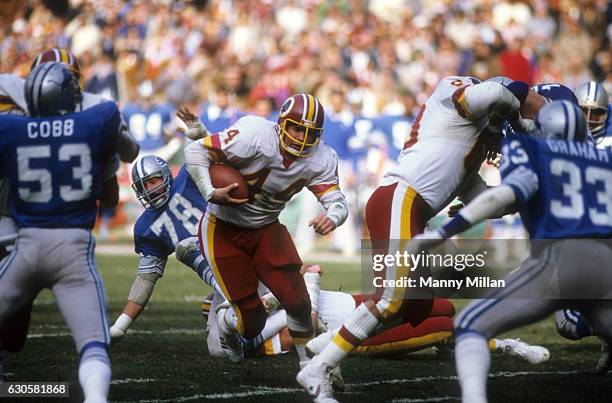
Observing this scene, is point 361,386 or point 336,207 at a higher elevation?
point 336,207

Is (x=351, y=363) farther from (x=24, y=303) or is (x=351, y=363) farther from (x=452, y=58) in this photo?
(x=452, y=58)

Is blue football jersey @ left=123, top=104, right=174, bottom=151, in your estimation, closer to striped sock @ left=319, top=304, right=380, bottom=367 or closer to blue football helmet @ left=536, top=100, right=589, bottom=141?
striped sock @ left=319, top=304, right=380, bottom=367

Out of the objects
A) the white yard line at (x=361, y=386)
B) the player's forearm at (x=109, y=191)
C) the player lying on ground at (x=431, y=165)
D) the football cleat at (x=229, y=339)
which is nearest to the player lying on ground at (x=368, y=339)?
the football cleat at (x=229, y=339)

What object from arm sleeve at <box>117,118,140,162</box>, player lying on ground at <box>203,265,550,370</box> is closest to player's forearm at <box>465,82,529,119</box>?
player lying on ground at <box>203,265,550,370</box>

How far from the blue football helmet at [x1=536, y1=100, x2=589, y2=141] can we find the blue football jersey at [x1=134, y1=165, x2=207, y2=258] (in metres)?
2.81

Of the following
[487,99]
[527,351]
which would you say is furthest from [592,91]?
[527,351]

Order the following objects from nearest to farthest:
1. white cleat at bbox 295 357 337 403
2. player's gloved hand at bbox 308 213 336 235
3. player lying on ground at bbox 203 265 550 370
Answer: white cleat at bbox 295 357 337 403 < player's gloved hand at bbox 308 213 336 235 < player lying on ground at bbox 203 265 550 370

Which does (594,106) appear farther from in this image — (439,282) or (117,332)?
(117,332)

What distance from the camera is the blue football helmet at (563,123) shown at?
482 cm

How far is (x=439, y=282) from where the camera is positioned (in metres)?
6.35

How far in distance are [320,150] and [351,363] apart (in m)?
1.37

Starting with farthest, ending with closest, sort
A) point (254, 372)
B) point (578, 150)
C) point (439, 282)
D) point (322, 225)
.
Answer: point (439, 282), point (254, 372), point (322, 225), point (578, 150)

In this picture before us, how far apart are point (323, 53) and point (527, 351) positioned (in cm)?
909

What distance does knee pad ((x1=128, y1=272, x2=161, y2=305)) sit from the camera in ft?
22.6
